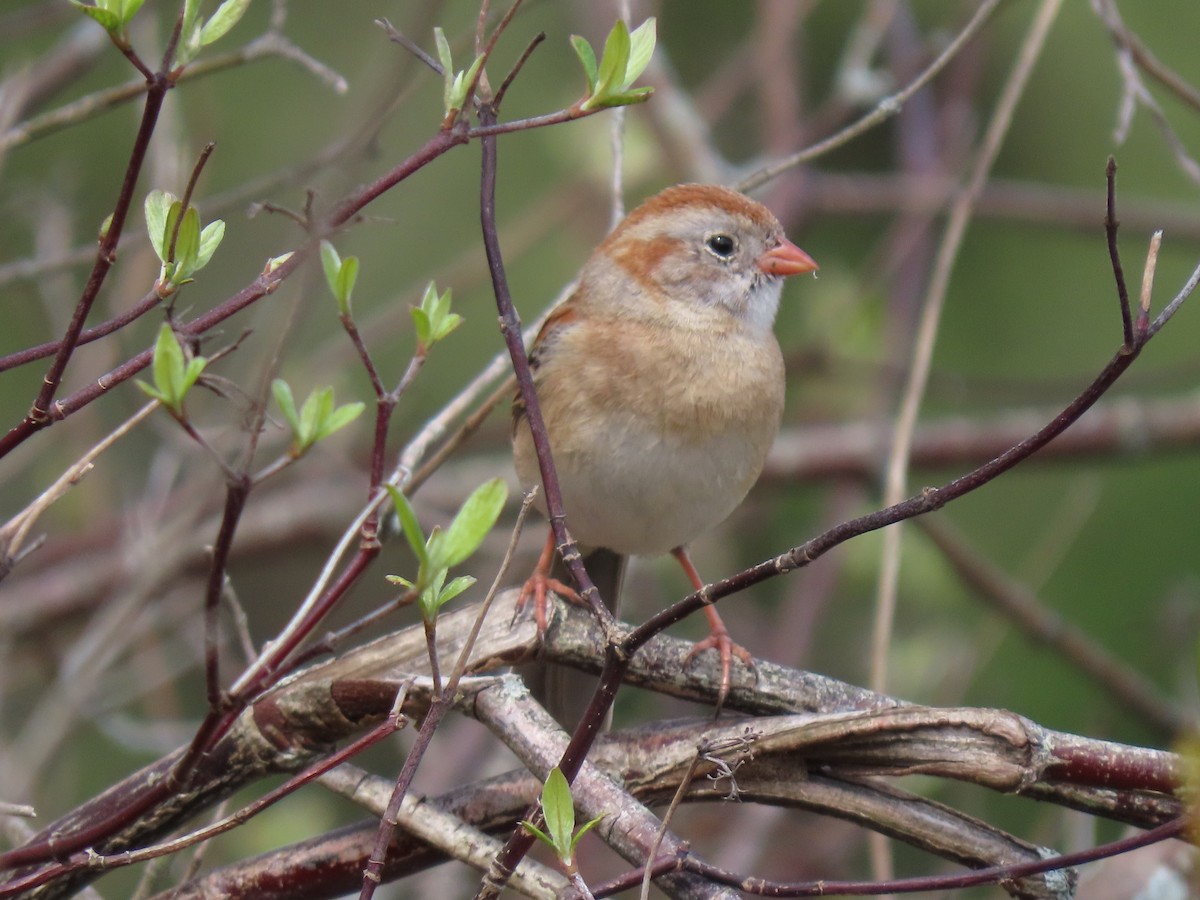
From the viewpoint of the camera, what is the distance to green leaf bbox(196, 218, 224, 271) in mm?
1624

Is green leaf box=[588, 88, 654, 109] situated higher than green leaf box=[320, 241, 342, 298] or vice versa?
green leaf box=[588, 88, 654, 109]

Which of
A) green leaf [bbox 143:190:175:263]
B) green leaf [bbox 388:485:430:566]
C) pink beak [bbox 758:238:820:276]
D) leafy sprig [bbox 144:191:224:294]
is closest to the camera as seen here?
green leaf [bbox 388:485:430:566]

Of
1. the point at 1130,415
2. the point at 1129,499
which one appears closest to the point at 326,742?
the point at 1130,415

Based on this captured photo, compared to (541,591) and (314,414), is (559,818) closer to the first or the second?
(314,414)

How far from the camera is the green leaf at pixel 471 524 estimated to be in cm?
150

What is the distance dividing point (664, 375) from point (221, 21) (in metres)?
1.57

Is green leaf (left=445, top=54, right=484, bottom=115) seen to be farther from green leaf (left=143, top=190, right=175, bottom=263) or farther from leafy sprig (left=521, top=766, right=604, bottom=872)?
leafy sprig (left=521, top=766, right=604, bottom=872)

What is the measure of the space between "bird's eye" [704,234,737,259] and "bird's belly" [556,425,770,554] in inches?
21.4

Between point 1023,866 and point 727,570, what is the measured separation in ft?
11.2

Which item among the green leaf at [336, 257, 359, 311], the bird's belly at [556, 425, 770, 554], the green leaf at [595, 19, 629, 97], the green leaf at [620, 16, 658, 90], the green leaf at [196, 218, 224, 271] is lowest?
the green leaf at [196, 218, 224, 271]

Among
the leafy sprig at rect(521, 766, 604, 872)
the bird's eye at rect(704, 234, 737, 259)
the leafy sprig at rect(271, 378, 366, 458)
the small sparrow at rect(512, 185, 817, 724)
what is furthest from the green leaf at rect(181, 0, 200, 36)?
the bird's eye at rect(704, 234, 737, 259)

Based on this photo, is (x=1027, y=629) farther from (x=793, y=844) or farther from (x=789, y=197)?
(x=789, y=197)

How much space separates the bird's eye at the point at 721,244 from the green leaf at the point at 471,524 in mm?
1989

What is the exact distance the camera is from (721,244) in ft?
11.2
